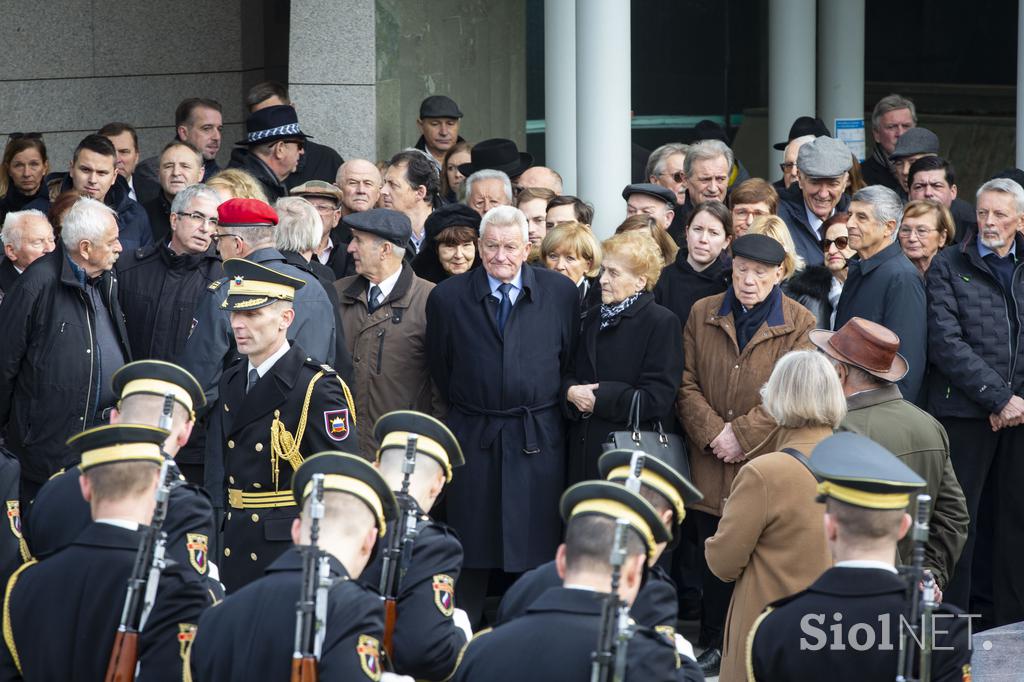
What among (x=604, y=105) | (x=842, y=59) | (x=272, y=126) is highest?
(x=842, y=59)

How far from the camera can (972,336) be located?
7.25 meters

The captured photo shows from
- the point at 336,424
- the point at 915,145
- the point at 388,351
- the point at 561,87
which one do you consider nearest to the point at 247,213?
the point at 388,351

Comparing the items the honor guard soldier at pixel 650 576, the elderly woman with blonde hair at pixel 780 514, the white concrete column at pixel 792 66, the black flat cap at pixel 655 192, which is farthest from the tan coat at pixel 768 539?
the white concrete column at pixel 792 66

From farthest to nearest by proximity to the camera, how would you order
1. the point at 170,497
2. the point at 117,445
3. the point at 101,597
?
the point at 170,497
the point at 117,445
the point at 101,597

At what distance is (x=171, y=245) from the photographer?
7438 mm

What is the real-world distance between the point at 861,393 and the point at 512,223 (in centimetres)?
207

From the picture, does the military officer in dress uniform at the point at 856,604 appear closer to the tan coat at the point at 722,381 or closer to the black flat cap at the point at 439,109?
the tan coat at the point at 722,381

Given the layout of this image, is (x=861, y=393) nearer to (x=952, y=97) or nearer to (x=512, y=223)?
(x=512, y=223)

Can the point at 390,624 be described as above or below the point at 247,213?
below

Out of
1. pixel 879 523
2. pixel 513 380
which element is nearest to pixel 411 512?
pixel 879 523

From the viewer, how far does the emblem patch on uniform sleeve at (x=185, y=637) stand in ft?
13.3

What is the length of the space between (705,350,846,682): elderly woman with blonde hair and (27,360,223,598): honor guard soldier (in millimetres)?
1735

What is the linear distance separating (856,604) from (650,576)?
575 millimetres

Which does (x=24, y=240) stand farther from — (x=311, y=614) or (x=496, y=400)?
(x=311, y=614)
